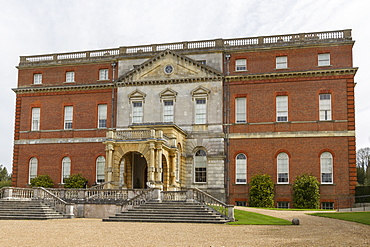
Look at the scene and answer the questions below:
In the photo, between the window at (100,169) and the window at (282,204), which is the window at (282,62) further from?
the window at (100,169)

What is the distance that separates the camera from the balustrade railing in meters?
34.2

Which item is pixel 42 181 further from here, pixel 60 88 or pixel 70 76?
pixel 70 76

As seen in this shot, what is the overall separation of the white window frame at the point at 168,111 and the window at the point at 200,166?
3.47 meters

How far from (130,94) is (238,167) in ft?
34.1

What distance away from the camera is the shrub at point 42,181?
3684 cm

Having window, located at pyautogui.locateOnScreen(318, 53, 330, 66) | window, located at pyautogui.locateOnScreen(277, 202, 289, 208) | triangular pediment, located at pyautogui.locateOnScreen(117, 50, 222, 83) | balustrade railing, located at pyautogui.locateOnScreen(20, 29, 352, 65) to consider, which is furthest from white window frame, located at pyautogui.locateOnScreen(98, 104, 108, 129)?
window, located at pyautogui.locateOnScreen(318, 53, 330, 66)

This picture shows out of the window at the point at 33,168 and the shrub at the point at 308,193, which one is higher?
the window at the point at 33,168

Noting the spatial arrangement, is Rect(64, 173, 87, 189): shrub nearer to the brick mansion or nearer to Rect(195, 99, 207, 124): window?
→ the brick mansion

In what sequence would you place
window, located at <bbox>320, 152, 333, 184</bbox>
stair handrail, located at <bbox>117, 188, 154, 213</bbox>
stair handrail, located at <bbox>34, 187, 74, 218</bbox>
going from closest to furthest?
stair handrail, located at <bbox>117, 188, 154, 213</bbox>
stair handrail, located at <bbox>34, 187, 74, 218</bbox>
window, located at <bbox>320, 152, 333, 184</bbox>

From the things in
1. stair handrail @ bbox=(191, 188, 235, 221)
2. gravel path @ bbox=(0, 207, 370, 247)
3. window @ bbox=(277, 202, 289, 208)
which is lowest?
window @ bbox=(277, 202, 289, 208)

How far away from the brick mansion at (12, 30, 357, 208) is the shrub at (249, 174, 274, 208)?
2.82 ft

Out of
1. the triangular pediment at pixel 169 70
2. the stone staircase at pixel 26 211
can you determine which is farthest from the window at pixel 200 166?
the stone staircase at pixel 26 211

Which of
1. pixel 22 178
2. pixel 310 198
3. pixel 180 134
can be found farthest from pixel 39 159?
pixel 310 198

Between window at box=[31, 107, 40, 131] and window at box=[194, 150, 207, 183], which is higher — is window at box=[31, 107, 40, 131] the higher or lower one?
the higher one
